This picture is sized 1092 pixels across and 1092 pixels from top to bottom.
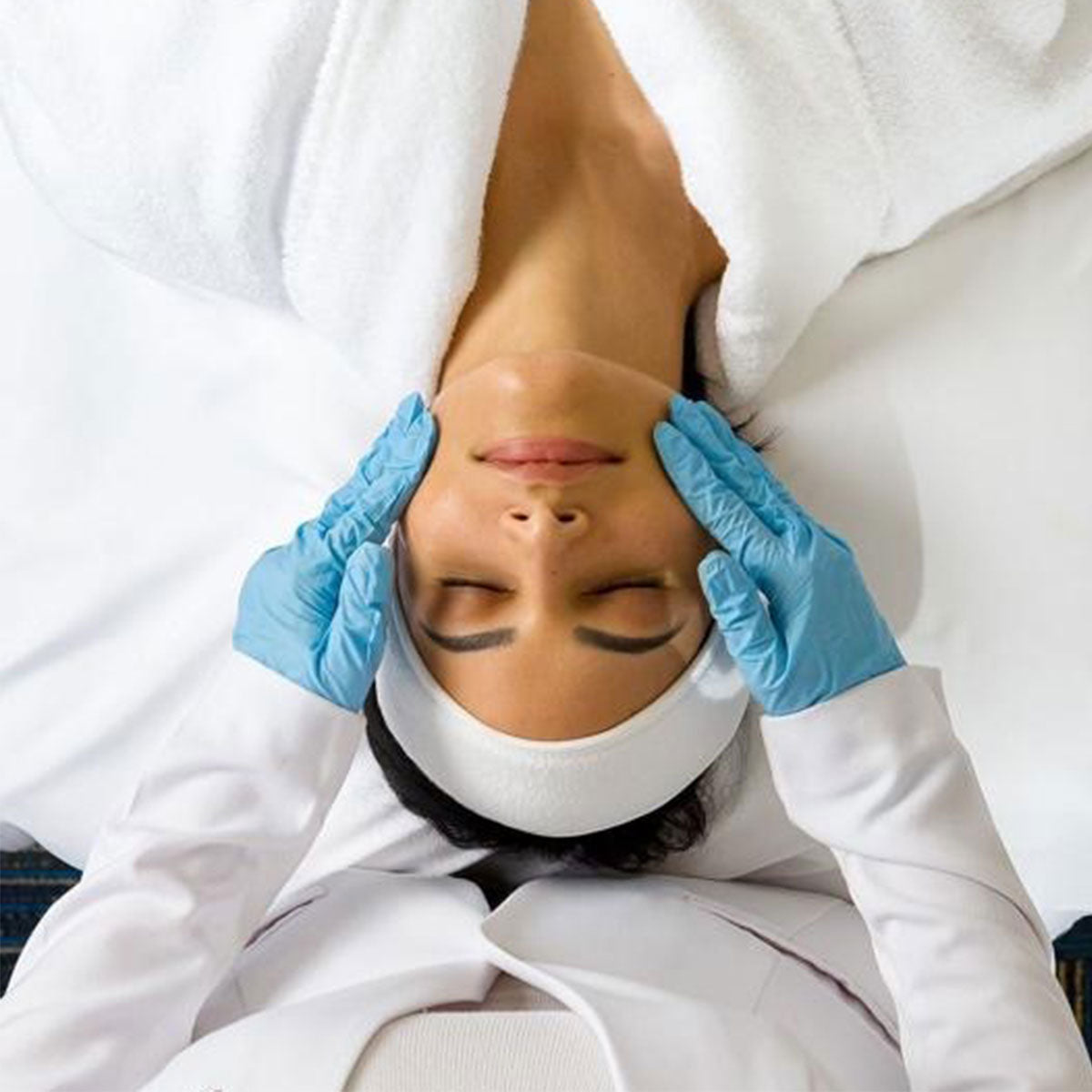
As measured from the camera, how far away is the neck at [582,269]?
1620mm

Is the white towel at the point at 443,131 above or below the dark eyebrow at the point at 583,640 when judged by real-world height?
above

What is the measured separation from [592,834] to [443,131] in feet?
1.78

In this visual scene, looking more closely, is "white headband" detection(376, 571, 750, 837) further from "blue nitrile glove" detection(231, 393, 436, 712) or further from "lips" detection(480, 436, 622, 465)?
"lips" detection(480, 436, 622, 465)

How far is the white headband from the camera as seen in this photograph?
1.53 metres

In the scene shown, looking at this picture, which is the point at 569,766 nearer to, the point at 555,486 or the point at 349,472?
the point at 555,486

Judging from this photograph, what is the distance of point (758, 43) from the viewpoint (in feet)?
5.50

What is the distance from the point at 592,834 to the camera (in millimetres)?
1681

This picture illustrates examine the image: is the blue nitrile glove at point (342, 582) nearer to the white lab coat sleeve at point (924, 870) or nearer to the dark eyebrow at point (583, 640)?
the dark eyebrow at point (583, 640)

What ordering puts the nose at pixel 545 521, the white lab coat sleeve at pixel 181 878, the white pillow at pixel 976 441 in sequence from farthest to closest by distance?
the white pillow at pixel 976 441 → the white lab coat sleeve at pixel 181 878 → the nose at pixel 545 521

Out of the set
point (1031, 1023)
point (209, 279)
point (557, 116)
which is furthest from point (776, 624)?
point (209, 279)

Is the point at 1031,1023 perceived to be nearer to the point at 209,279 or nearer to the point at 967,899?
the point at 967,899

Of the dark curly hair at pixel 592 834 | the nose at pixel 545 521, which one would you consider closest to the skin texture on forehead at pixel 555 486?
the nose at pixel 545 521

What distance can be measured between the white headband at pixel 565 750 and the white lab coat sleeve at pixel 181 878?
9 cm

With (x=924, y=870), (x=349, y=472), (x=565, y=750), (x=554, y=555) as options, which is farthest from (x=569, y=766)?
(x=349, y=472)
